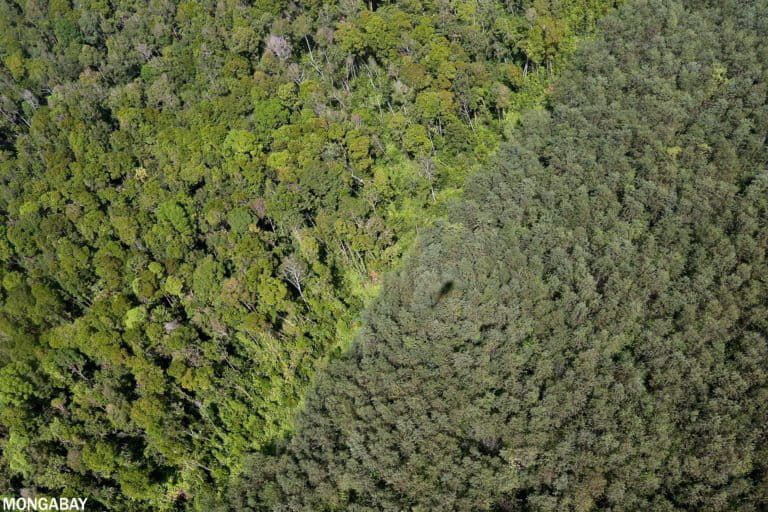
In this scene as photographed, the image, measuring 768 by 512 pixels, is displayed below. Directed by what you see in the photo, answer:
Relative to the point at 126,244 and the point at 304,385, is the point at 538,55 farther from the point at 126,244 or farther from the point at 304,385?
the point at 126,244

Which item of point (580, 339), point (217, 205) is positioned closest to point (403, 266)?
point (580, 339)

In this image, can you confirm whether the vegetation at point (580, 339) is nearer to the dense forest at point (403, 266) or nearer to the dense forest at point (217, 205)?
the dense forest at point (403, 266)

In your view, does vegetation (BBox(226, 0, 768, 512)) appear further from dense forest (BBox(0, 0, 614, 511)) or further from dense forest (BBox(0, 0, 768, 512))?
dense forest (BBox(0, 0, 614, 511))

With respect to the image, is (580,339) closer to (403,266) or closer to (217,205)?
(403,266)

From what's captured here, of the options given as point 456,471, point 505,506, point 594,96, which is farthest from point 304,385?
point 594,96

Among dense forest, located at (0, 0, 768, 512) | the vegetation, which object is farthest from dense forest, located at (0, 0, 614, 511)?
the vegetation
